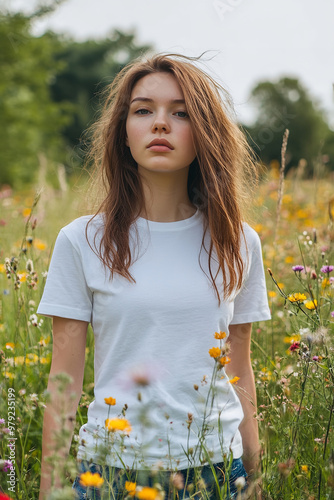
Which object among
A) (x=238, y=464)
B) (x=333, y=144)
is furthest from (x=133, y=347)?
(x=333, y=144)

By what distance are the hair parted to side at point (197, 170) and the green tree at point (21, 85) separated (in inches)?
352

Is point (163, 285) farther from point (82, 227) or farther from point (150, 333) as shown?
point (82, 227)

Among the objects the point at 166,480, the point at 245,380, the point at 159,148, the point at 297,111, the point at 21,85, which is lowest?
the point at 166,480

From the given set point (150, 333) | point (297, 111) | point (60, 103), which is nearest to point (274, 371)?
point (150, 333)

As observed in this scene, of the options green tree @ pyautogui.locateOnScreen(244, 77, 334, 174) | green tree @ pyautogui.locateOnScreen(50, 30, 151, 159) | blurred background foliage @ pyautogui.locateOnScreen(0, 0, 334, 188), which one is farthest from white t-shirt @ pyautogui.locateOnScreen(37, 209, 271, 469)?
green tree @ pyautogui.locateOnScreen(50, 30, 151, 159)

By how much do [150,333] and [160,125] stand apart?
1.74ft

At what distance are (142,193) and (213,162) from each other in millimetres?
222

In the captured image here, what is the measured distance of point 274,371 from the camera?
1.33m

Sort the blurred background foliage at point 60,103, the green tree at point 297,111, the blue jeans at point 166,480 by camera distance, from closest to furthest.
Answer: the blue jeans at point 166,480
the blurred background foliage at point 60,103
the green tree at point 297,111

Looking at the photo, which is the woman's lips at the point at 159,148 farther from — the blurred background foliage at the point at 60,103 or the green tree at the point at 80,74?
the green tree at the point at 80,74

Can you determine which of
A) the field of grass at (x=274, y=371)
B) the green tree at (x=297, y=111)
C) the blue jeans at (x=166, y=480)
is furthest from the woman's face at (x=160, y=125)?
the green tree at (x=297, y=111)

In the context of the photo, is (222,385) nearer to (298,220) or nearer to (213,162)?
(213,162)

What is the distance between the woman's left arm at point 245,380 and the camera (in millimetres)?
1495

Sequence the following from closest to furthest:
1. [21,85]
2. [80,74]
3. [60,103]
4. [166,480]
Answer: [166,480] < [21,85] < [60,103] < [80,74]
